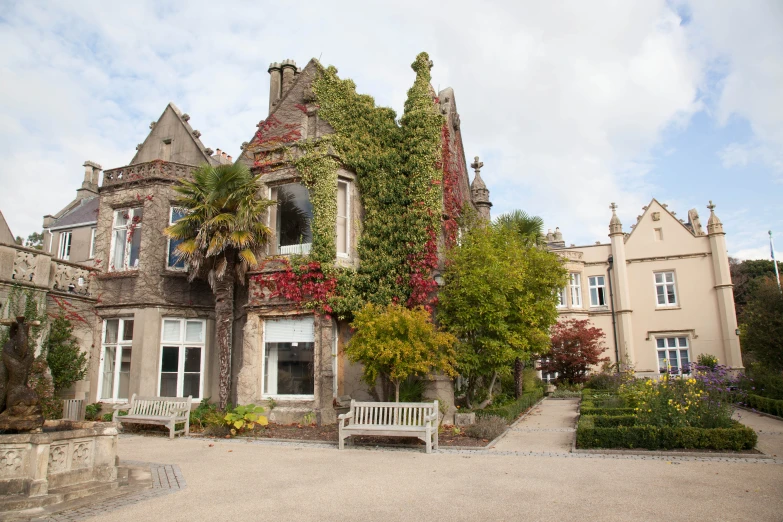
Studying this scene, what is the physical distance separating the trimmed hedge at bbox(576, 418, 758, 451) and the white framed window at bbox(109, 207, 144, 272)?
46.8 feet

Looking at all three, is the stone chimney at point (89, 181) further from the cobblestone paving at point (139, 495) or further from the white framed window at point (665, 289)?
the white framed window at point (665, 289)

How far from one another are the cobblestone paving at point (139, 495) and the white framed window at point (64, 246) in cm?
1735

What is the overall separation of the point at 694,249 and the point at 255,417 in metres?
26.4

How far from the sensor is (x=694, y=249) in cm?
2973

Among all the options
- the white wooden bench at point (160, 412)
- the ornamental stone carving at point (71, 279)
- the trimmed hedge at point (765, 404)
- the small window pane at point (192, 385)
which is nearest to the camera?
the white wooden bench at point (160, 412)

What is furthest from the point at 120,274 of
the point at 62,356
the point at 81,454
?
the point at 81,454

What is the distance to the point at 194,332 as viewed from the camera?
17172mm

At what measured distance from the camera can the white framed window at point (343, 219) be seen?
52.3 feet

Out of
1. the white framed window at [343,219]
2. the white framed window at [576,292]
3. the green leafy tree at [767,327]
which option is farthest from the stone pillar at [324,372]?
the white framed window at [576,292]

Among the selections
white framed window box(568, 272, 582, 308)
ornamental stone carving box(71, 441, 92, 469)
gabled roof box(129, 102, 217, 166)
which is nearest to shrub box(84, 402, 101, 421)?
gabled roof box(129, 102, 217, 166)

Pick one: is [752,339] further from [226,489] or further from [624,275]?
[226,489]

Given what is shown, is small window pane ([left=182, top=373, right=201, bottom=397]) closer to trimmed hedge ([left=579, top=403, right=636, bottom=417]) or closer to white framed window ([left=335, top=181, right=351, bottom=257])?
white framed window ([left=335, top=181, right=351, bottom=257])

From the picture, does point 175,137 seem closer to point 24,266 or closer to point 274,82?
point 274,82

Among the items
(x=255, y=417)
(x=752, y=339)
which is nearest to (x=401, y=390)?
(x=255, y=417)
